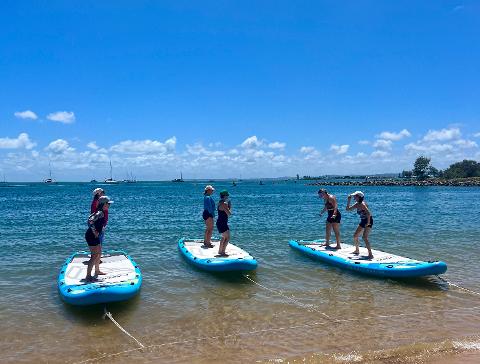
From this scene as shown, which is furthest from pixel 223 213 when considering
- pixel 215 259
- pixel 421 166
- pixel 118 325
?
pixel 421 166

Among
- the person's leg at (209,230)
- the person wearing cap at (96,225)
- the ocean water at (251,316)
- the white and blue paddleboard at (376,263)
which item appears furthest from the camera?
the person's leg at (209,230)

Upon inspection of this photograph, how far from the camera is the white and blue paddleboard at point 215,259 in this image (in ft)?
39.6

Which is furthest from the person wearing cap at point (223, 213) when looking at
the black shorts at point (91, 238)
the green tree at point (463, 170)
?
the green tree at point (463, 170)

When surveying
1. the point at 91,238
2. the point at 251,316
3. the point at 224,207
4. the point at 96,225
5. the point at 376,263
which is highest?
the point at 224,207

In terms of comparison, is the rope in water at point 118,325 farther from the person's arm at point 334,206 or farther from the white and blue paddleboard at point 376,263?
the person's arm at point 334,206

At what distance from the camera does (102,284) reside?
9805mm

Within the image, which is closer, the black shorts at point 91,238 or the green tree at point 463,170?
the black shorts at point 91,238

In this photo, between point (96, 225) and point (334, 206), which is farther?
point (334, 206)

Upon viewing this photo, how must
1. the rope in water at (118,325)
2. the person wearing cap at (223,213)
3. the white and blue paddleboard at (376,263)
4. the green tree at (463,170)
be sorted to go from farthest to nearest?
the green tree at (463,170) < the person wearing cap at (223,213) < the white and blue paddleboard at (376,263) < the rope in water at (118,325)

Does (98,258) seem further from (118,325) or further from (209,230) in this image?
(209,230)

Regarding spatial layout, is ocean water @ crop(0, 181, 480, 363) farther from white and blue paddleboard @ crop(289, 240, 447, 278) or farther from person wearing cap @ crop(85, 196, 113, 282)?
person wearing cap @ crop(85, 196, 113, 282)

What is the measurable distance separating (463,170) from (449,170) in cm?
560

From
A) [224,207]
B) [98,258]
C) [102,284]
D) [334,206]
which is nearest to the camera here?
[102,284]

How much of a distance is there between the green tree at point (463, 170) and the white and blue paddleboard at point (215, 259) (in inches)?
4996
